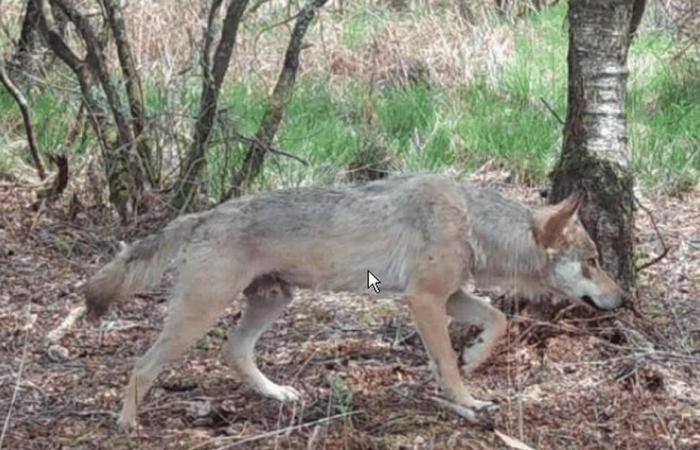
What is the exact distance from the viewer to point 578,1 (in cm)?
609

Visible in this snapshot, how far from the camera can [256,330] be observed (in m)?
5.66

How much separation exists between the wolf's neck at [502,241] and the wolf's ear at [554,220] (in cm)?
3

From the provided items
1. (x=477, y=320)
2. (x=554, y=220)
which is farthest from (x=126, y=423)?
(x=554, y=220)

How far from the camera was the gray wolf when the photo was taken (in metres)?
5.20

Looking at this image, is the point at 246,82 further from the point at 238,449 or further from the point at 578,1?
the point at 238,449

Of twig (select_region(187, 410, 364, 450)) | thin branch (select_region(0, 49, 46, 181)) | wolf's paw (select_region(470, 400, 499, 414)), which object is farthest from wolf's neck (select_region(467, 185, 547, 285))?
thin branch (select_region(0, 49, 46, 181))

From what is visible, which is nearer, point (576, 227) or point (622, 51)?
point (576, 227)

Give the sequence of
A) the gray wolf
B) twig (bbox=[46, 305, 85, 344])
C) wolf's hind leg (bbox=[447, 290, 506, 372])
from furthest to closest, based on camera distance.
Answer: twig (bbox=[46, 305, 85, 344]), wolf's hind leg (bbox=[447, 290, 506, 372]), the gray wolf

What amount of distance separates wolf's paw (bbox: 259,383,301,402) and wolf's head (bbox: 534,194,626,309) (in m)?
1.13

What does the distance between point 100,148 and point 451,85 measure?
16.1 ft

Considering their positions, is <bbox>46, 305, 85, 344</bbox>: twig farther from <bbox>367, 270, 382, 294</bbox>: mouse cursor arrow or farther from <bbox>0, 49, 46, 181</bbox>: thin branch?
<bbox>0, 49, 46, 181</bbox>: thin branch

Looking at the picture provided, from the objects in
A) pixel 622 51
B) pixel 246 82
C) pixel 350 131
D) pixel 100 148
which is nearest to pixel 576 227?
pixel 622 51

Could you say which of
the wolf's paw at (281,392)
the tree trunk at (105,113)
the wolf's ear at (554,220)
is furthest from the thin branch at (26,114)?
the wolf's ear at (554,220)

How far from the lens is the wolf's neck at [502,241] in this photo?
5555 millimetres
